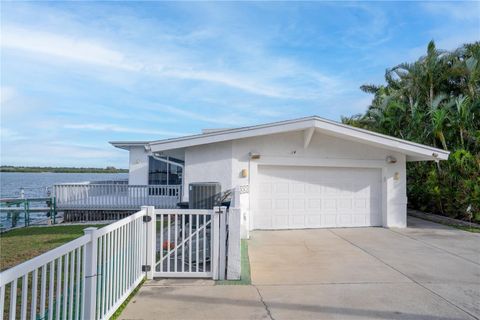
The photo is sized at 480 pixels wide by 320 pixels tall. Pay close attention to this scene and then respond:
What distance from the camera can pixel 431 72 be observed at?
1619 centimetres

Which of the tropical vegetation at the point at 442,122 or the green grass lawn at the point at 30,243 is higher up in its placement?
the tropical vegetation at the point at 442,122

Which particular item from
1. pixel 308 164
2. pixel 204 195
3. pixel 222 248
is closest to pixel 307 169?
pixel 308 164

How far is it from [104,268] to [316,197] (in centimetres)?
828

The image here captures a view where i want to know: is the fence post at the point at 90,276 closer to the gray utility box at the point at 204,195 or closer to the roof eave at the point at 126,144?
the gray utility box at the point at 204,195

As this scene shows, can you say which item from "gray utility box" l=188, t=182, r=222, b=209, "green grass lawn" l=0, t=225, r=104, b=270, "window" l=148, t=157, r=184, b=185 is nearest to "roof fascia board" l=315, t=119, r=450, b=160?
"gray utility box" l=188, t=182, r=222, b=209

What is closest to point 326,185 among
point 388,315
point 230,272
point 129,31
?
point 230,272

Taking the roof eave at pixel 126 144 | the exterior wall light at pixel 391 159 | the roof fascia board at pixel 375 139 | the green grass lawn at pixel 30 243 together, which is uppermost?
the roof eave at pixel 126 144

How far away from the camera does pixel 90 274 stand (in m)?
3.67

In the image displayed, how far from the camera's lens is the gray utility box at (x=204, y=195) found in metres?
9.66

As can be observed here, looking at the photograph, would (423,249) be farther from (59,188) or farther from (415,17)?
(59,188)

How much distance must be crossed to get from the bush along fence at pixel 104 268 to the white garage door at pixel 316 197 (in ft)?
14.8

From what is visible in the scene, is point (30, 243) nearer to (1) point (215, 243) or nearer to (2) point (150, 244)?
(2) point (150, 244)

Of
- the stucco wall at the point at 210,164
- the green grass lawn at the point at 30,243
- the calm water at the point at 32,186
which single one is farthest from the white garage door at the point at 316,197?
the calm water at the point at 32,186

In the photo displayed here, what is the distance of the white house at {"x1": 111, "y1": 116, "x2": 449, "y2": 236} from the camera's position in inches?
420
